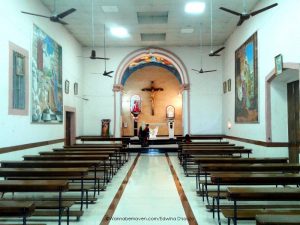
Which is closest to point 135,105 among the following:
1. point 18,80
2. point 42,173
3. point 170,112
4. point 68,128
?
point 170,112

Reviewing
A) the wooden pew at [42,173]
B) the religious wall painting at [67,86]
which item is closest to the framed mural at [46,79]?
the religious wall painting at [67,86]

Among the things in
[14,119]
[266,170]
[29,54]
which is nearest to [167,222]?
[266,170]

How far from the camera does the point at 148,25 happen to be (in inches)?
550

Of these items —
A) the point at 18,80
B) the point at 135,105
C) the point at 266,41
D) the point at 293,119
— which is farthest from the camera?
the point at 135,105

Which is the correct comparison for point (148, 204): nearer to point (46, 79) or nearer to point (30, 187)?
point (30, 187)

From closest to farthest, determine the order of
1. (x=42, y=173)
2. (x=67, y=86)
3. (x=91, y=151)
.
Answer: (x=42, y=173)
(x=91, y=151)
(x=67, y=86)

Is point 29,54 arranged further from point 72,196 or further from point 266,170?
point 266,170

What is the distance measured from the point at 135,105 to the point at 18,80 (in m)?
18.1

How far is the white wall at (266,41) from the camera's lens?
27.4 feet

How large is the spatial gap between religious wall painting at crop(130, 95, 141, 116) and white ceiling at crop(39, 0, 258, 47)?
9.75 metres

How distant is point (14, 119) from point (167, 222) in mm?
5436

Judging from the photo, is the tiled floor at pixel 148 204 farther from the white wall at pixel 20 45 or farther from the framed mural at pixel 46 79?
the framed mural at pixel 46 79

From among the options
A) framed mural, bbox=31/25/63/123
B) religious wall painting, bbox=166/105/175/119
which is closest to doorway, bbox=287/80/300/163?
framed mural, bbox=31/25/63/123

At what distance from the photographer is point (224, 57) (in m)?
17.0
